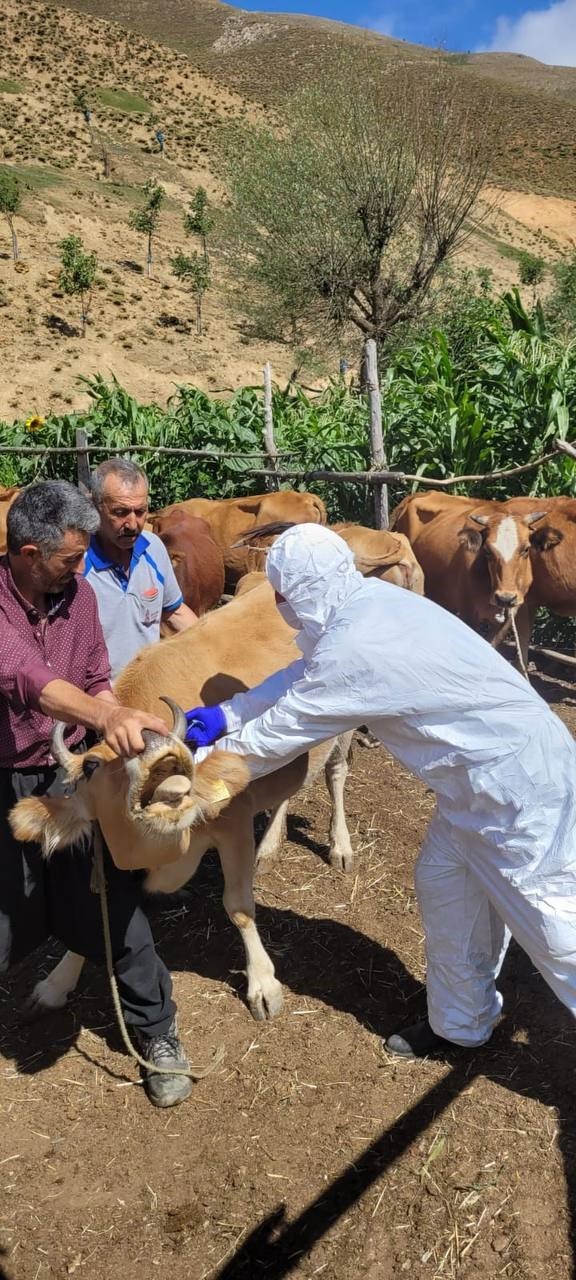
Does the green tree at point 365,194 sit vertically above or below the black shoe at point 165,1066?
above

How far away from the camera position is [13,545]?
9.03 feet

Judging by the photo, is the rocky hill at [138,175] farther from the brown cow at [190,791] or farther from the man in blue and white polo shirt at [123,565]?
the brown cow at [190,791]

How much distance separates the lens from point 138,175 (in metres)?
50.1

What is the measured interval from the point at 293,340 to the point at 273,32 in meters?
81.2

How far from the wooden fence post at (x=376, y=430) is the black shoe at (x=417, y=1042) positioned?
4.65 metres

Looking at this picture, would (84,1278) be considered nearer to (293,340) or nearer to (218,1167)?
(218,1167)

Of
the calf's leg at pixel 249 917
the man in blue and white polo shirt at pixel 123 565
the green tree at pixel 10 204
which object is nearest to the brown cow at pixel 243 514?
the man in blue and white polo shirt at pixel 123 565

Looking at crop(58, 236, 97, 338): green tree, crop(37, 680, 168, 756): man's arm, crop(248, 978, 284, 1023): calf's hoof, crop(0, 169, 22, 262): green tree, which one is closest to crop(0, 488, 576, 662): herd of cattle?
crop(248, 978, 284, 1023): calf's hoof

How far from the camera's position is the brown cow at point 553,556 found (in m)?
6.85

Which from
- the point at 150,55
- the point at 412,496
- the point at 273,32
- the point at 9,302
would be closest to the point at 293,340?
the point at 9,302

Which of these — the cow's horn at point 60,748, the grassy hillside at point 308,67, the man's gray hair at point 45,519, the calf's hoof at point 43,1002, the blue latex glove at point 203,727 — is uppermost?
the grassy hillside at point 308,67

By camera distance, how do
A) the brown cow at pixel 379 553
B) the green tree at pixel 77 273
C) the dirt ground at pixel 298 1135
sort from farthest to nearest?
the green tree at pixel 77 273
the brown cow at pixel 379 553
the dirt ground at pixel 298 1135

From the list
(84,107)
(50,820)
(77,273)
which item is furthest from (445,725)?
(84,107)

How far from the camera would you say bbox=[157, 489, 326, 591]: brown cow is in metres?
7.66
